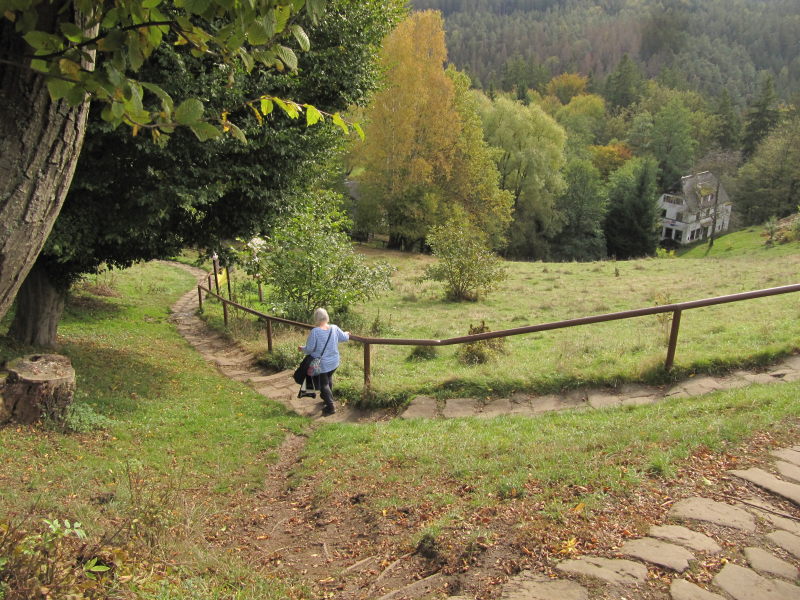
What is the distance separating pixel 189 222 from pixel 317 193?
14.9 feet

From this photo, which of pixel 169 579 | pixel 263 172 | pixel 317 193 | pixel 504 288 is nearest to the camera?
pixel 169 579

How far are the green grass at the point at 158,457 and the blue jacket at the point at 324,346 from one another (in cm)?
88

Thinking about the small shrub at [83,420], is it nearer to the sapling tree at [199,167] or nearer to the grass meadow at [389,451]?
the grass meadow at [389,451]

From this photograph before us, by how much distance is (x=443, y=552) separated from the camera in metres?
3.90

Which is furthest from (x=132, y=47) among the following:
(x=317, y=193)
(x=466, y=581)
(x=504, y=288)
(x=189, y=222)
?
(x=504, y=288)

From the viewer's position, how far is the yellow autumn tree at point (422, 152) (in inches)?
1202

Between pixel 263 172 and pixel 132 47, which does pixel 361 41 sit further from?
pixel 132 47

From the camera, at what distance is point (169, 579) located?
136 inches

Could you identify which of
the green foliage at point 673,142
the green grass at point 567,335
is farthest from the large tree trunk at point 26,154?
the green foliage at point 673,142

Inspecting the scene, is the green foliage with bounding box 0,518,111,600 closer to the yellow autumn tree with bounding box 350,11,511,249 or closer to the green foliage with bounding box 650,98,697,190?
the yellow autumn tree with bounding box 350,11,511,249

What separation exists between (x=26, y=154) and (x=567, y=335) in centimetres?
972

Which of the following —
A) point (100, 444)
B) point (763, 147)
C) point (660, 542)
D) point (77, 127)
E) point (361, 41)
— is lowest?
point (100, 444)

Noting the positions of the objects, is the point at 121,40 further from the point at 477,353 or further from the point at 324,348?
the point at 477,353

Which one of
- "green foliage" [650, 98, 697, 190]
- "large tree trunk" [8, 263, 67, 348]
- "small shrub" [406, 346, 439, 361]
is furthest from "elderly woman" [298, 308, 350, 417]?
"green foliage" [650, 98, 697, 190]
